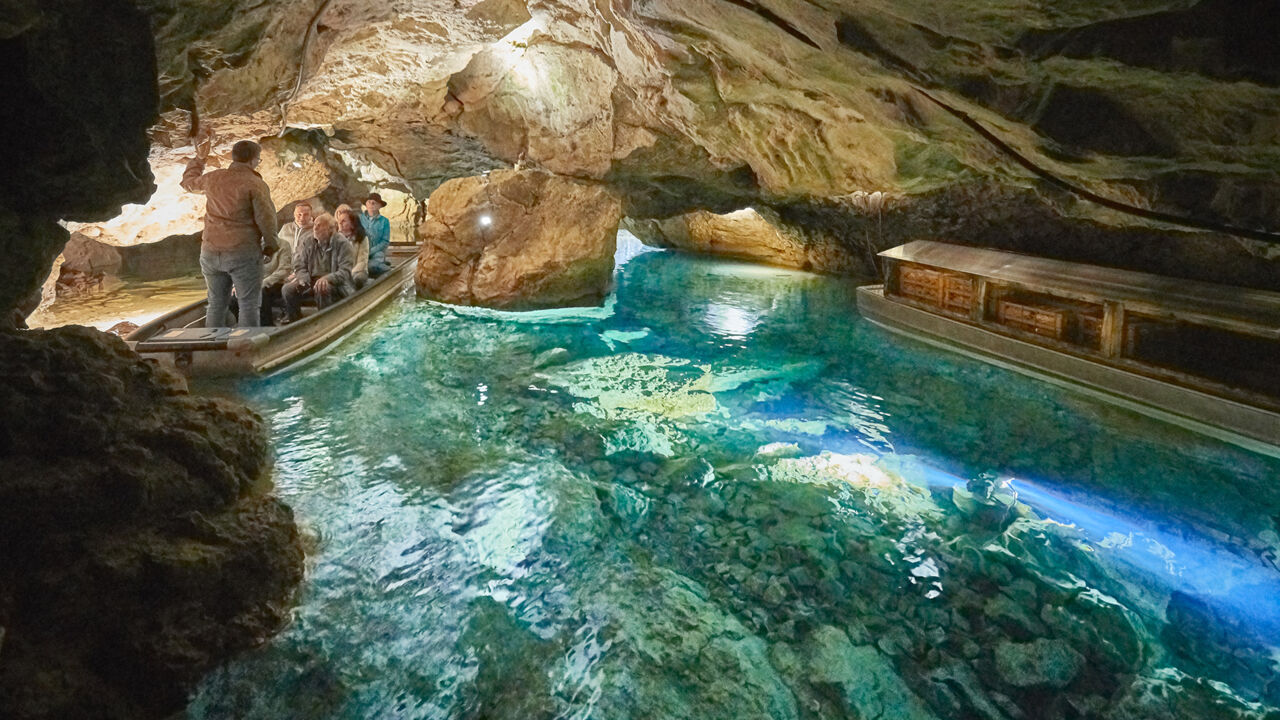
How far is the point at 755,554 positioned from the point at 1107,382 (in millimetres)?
5049


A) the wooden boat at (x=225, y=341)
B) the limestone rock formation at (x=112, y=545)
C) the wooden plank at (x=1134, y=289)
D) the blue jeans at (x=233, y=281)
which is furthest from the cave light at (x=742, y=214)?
the limestone rock formation at (x=112, y=545)

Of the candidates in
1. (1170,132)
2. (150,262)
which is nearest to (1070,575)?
(1170,132)

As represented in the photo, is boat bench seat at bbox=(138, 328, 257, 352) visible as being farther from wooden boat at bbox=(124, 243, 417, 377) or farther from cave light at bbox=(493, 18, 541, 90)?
cave light at bbox=(493, 18, 541, 90)

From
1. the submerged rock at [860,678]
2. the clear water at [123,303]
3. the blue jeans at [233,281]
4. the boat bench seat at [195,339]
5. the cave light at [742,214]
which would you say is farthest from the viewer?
the cave light at [742,214]

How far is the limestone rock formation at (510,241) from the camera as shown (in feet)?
38.8

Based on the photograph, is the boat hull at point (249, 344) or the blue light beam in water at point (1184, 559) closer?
the blue light beam in water at point (1184, 559)

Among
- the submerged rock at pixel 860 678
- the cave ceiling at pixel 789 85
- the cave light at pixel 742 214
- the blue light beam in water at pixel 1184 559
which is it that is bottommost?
the submerged rock at pixel 860 678

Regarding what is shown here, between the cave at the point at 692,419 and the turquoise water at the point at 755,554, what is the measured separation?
0.10 ft

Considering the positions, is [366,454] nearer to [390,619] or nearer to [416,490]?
[416,490]

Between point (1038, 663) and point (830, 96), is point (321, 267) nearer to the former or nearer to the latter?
point (830, 96)

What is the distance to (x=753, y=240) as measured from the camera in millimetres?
19234

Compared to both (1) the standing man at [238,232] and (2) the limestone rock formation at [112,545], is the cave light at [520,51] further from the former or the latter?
(2) the limestone rock formation at [112,545]

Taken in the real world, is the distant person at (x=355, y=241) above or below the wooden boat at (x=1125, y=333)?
above

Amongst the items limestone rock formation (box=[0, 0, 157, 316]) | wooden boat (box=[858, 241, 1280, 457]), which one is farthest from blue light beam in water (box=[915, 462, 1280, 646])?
limestone rock formation (box=[0, 0, 157, 316])
